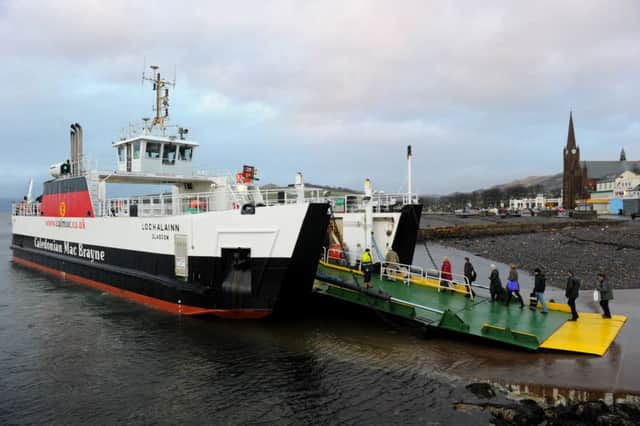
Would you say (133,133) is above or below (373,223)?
above

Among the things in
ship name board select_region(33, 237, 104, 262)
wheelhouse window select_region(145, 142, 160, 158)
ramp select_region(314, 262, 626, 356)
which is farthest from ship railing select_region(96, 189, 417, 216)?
ramp select_region(314, 262, 626, 356)

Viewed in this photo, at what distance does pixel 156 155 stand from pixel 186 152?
1.26 metres

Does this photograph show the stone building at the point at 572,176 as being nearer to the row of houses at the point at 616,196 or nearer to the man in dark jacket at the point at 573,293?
the row of houses at the point at 616,196

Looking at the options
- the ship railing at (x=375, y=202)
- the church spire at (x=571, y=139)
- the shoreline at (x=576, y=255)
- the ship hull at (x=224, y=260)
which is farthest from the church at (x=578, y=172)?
the ship hull at (x=224, y=260)

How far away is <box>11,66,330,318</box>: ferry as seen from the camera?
11.1 meters

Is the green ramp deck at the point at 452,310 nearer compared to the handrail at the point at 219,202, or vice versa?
the green ramp deck at the point at 452,310

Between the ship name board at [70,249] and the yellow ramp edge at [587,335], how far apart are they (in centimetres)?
1525

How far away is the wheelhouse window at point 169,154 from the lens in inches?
717

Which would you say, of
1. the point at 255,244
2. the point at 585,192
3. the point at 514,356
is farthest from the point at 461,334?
the point at 585,192

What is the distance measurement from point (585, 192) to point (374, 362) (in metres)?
131

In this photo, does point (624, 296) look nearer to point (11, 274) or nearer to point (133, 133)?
point (133, 133)

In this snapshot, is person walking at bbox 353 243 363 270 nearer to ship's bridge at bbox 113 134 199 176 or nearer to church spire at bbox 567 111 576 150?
ship's bridge at bbox 113 134 199 176

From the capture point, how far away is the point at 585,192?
120125 millimetres

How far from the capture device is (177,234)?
12750mm
